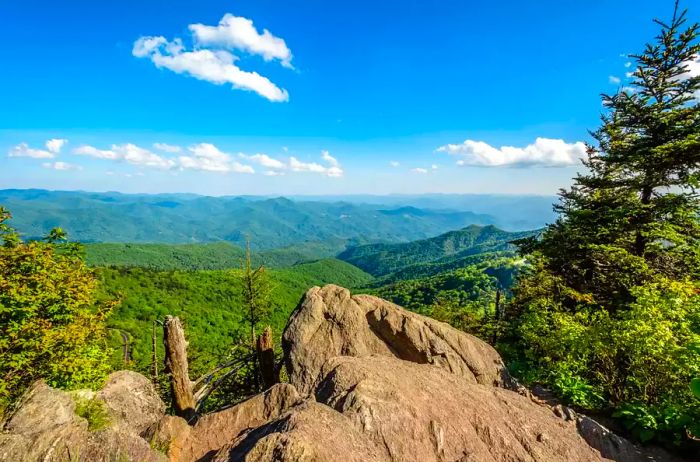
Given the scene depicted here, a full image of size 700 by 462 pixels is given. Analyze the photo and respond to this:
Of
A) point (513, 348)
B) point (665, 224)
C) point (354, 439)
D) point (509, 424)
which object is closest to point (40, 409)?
point (354, 439)

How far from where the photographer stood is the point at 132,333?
72500 mm

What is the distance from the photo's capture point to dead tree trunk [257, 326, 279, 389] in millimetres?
11458

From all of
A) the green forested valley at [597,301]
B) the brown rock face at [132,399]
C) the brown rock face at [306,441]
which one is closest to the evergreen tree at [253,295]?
the green forested valley at [597,301]

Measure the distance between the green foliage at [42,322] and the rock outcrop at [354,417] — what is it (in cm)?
128

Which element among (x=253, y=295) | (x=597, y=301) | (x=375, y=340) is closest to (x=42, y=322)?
(x=375, y=340)

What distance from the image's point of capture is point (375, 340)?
10.4 m

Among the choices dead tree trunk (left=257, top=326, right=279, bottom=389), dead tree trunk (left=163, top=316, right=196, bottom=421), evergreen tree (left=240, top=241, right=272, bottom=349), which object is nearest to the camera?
dead tree trunk (left=163, top=316, right=196, bottom=421)

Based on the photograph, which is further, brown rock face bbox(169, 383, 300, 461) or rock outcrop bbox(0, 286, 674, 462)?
brown rock face bbox(169, 383, 300, 461)

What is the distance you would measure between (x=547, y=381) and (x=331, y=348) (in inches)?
276

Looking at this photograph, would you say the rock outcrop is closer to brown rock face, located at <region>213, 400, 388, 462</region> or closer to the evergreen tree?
brown rock face, located at <region>213, 400, 388, 462</region>

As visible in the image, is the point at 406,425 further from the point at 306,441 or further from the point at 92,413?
the point at 92,413

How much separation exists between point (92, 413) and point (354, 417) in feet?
19.6

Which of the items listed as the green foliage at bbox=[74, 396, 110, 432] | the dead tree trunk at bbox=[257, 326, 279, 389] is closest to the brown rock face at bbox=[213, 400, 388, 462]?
the green foliage at bbox=[74, 396, 110, 432]

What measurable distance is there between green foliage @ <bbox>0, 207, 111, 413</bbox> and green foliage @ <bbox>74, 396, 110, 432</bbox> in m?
2.35
